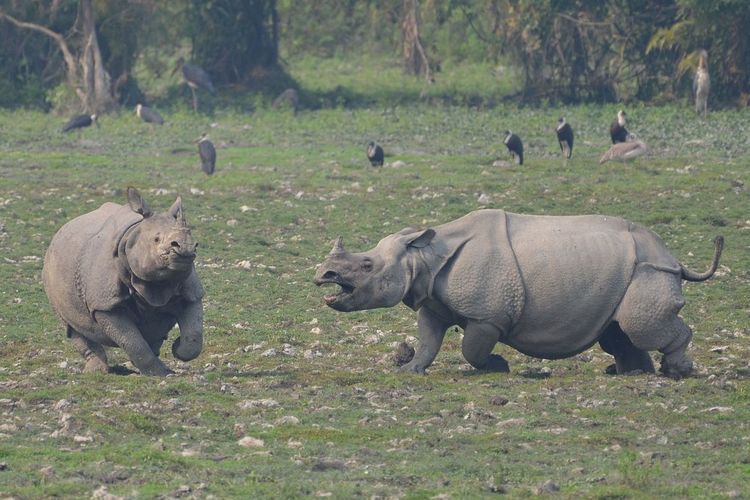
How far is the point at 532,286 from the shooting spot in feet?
41.7

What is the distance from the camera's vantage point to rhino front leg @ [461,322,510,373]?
1269 centimetres

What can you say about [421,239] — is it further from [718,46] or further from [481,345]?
[718,46]

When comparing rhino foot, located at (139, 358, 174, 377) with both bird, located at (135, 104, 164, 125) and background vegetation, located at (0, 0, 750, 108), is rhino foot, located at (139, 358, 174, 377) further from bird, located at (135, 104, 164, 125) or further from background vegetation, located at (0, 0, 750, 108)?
background vegetation, located at (0, 0, 750, 108)

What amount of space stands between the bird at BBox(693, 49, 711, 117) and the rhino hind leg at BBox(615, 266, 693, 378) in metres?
19.7

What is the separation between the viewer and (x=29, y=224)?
20.9 metres

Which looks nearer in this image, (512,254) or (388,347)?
(512,254)

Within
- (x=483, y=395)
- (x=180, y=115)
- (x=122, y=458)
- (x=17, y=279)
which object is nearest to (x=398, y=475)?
(x=122, y=458)

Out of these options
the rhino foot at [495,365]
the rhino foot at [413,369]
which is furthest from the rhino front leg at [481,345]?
the rhino foot at [413,369]

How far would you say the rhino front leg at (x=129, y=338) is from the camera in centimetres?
1242

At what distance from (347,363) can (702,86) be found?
19.6 meters

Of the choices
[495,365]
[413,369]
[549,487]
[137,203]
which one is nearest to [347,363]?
[413,369]

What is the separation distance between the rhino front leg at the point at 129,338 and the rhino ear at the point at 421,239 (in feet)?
6.49

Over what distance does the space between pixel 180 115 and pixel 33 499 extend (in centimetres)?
2650

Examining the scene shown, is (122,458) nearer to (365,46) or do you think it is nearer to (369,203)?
(369,203)
